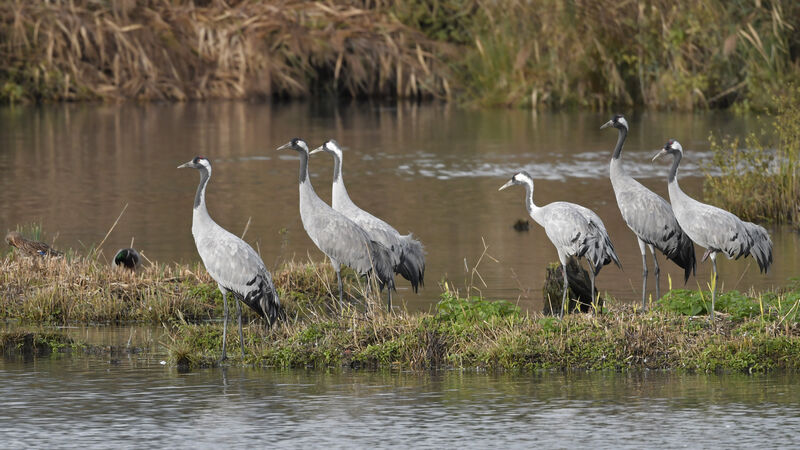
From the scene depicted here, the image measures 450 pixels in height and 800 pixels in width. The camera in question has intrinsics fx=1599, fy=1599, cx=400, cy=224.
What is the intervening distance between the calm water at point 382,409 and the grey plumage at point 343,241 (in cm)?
187

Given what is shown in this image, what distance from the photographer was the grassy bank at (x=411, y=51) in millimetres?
35875

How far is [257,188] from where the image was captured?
24828 millimetres

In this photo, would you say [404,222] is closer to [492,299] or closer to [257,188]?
[257,188]

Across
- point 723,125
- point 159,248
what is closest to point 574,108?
point 723,125

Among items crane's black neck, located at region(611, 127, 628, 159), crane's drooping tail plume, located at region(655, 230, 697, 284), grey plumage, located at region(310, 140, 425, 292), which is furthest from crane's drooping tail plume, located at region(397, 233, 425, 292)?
crane's drooping tail plume, located at region(655, 230, 697, 284)

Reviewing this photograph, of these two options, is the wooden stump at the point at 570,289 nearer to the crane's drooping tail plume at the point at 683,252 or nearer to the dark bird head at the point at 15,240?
the crane's drooping tail plume at the point at 683,252

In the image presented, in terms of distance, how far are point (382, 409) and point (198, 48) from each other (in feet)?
114

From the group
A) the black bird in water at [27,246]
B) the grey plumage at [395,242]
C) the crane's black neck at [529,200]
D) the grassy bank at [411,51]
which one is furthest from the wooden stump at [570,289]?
the grassy bank at [411,51]

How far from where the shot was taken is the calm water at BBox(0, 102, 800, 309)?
56.6ft

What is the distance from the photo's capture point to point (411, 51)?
142 feet

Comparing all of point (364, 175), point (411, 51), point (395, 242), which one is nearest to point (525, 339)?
point (395, 242)

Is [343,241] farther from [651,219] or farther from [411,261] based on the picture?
[651,219]

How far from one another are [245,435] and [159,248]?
29.1 feet

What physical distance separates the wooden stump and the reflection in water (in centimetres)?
222
